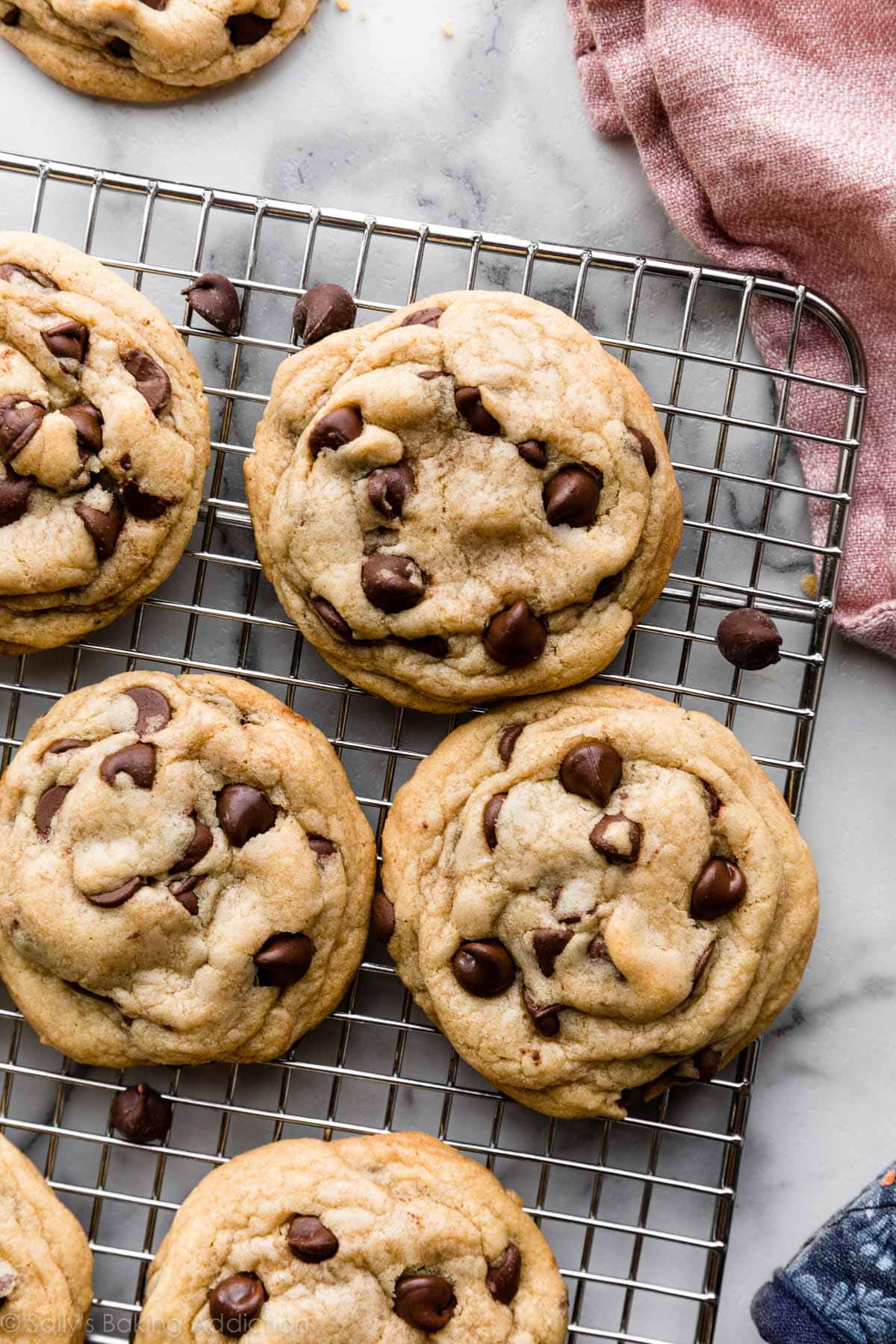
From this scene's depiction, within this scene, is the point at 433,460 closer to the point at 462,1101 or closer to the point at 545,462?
the point at 545,462

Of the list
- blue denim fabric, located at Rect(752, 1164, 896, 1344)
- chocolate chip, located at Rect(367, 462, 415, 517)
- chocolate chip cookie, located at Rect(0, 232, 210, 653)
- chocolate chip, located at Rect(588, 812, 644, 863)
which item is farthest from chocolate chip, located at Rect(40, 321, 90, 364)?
blue denim fabric, located at Rect(752, 1164, 896, 1344)

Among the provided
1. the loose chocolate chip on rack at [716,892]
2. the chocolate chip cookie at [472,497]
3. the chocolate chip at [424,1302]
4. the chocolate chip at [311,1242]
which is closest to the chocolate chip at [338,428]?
the chocolate chip cookie at [472,497]

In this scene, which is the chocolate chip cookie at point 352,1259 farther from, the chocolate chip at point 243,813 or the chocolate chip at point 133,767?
the chocolate chip at point 133,767

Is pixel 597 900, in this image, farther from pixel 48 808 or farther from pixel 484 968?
pixel 48 808

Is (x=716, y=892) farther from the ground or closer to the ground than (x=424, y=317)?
closer to the ground

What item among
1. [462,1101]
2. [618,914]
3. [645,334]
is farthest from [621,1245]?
[645,334]

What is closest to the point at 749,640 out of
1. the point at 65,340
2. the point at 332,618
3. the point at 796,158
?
the point at 332,618
